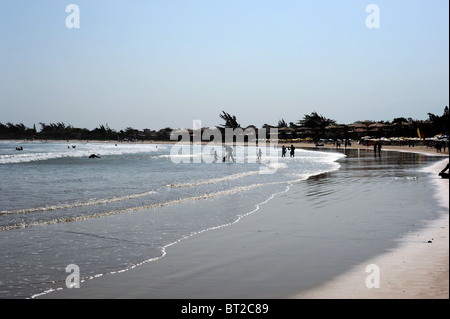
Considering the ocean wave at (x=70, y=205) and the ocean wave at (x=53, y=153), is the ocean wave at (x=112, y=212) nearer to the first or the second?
the ocean wave at (x=70, y=205)

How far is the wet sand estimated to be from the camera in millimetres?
6383

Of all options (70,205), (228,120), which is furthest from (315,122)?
(70,205)

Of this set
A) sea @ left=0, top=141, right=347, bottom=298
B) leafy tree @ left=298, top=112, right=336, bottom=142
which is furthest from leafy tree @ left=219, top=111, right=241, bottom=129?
sea @ left=0, top=141, right=347, bottom=298

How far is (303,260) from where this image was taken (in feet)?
26.2

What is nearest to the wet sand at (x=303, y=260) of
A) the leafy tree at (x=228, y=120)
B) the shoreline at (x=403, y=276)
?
the shoreline at (x=403, y=276)

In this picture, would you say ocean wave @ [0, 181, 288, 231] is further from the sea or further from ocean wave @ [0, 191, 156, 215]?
ocean wave @ [0, 191, 156, 215]

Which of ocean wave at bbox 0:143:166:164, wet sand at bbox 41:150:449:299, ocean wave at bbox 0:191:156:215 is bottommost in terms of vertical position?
ocean wave at bbox 0:191:156:215

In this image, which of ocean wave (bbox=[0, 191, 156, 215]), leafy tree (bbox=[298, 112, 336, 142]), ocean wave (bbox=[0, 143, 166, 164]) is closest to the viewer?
ocean wave (bbox=[0, 191, 156, 215])

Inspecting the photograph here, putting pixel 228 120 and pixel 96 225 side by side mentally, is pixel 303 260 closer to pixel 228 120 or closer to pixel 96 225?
pixel 96 225

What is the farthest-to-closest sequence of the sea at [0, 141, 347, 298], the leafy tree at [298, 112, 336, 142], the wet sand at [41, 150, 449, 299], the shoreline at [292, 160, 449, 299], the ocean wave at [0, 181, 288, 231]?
1. the leafy tree at [298, 112, 336, 142]
2. the ocean wave at [0, 181, 288, 231]
3. the sea at [0, 141, 347, 298]
4. the wet sand at [41, 150, 449, 299]
5. the shoreline at [292, 160, 449, 299]

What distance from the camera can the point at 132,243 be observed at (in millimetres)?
10078

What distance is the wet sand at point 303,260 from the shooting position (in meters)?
6.38
